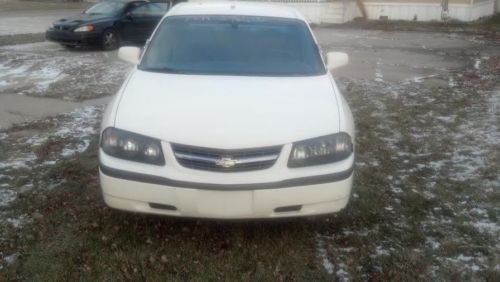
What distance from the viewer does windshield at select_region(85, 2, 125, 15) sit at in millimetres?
14797

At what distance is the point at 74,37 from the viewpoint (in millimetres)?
13609

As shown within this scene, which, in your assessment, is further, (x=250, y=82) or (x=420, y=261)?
(x=250, y=82)

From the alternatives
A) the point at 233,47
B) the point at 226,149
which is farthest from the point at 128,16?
the point at 226,149

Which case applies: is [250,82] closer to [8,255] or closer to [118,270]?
[118,270]

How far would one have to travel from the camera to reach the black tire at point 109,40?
1395cm

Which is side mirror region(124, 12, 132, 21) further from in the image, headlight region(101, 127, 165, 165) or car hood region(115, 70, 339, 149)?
headlight region(101, 127, 165, 165)

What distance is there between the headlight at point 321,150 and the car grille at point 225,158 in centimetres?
14

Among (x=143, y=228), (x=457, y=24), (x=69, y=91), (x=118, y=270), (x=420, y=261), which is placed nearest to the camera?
(x=118, y=270)

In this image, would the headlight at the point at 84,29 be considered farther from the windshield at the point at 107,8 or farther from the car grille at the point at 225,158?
the car grille at the point at 225,158

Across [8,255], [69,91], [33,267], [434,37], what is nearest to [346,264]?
[33,267]

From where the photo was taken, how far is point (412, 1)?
859 inches

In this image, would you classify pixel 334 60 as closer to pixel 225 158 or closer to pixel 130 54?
pixel 130 54

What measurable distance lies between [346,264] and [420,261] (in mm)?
523

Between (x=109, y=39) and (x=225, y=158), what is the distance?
1166cm
